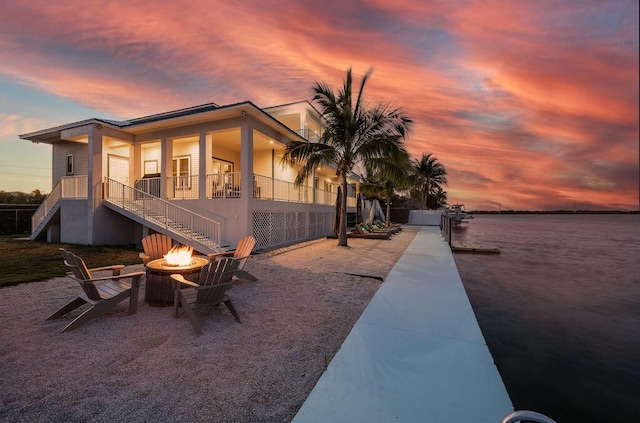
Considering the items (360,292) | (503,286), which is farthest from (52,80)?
(503,286)

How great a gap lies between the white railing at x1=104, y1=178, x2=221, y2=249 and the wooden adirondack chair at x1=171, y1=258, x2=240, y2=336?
665 cm

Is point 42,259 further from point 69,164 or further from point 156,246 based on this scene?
point 69,164

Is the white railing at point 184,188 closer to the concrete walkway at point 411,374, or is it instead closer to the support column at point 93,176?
the support column at point 93,176

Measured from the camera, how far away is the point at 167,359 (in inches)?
133

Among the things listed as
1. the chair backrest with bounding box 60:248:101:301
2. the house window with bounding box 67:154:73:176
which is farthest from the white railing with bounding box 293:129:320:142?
the chair backrest with bounding box 60:248:101:301

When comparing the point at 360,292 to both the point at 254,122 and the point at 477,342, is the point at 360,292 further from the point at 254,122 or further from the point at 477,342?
the point at 254,122

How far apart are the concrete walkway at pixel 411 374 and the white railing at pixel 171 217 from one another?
8383 millimetres

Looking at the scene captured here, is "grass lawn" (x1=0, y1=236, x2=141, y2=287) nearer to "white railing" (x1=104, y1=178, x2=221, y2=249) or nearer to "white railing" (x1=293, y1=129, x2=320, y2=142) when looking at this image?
"white railing" (x1=104, y1=178, x2=221, y2=249)

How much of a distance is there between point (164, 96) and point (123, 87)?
2.48 meters

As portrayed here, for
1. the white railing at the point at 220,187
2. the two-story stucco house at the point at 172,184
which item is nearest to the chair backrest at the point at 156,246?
the two-story stucco house at the point at 172,184

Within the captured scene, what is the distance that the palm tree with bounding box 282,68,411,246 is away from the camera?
45.9ft

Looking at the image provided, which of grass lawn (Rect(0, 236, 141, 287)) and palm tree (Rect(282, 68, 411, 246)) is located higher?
palm tree (Rect(282, 68, 411, 246))

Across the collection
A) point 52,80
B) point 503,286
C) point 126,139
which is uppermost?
point 52,80

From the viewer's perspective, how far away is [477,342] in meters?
3.86
